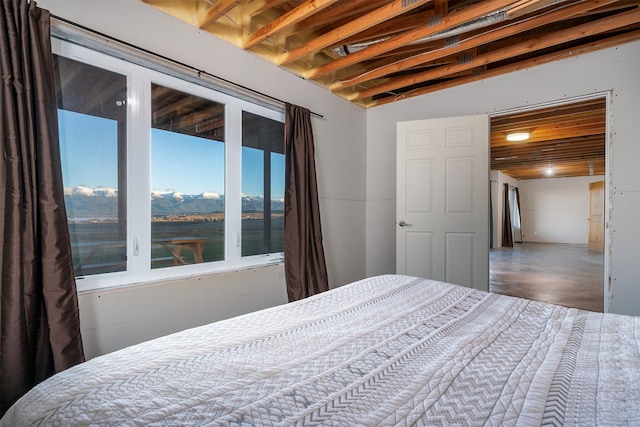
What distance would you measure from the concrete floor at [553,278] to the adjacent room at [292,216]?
90mm

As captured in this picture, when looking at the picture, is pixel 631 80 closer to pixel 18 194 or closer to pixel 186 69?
pixel 186 69

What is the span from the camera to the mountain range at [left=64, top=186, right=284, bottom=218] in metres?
1.85

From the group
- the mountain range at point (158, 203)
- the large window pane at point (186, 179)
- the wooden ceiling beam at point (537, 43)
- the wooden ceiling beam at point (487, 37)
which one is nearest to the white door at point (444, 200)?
the wooden ceiling beam at point (537, 43)

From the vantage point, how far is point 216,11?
2207mm

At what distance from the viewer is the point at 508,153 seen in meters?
6.66

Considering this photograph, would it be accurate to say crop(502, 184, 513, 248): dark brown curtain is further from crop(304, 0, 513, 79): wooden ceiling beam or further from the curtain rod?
the curtain rod

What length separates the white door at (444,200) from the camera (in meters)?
3.26

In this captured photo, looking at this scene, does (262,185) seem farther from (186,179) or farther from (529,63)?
(529,63)

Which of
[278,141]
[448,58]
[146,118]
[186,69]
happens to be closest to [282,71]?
[278,141]

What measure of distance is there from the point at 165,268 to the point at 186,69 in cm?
141

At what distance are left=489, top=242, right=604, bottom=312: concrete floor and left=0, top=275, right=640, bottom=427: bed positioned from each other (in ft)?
10.6

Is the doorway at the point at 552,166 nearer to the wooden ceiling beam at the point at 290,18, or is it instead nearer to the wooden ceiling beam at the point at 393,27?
Result: the wooden ceiling beam at the point at 393,27

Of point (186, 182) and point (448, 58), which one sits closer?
point (186, 182)

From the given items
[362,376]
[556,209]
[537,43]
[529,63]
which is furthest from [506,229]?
[362,376]
